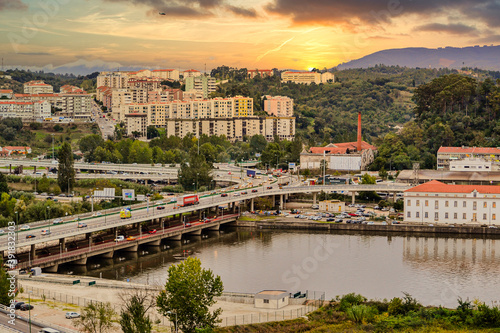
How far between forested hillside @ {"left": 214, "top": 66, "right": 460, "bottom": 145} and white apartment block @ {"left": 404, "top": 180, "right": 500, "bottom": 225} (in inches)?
1245

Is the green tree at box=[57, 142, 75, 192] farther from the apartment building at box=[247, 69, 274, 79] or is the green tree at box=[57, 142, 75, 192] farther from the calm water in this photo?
the apartment building at box=[247, 69, 274, 79]

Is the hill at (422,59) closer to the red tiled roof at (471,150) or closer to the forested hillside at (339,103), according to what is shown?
the forested hillside at (339,103)

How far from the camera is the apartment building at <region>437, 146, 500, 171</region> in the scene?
37.5 m

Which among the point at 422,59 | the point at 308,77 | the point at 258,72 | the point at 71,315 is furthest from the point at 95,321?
the point at 422,59

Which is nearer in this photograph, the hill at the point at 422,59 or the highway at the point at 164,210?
the highway at the point at 164,210

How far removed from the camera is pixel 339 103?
73.4 meters

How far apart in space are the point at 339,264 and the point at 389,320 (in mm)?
7190

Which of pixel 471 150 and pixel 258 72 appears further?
pixel 258 72

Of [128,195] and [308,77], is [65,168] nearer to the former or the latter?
[128,195]

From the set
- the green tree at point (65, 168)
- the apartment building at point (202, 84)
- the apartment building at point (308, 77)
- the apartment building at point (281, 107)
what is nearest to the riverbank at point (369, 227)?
the green tree at point (65, 168)

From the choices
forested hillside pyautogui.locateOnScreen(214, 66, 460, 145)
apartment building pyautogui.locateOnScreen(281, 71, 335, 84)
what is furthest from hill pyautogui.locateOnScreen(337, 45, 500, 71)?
forested hillside pyautogui.locateOnScreen(214, 66, 460, 145)

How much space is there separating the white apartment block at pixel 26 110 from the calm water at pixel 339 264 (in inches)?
1566

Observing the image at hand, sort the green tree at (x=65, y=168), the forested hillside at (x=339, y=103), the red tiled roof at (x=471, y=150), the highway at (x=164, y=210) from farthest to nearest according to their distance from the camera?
the forested hillside at (x=339, y=103)
the red tiled roof at (x=471, y=150)
the green tree at (x=65, y=168)
the highway at (x=164, y=210)

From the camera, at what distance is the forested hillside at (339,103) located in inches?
2547
